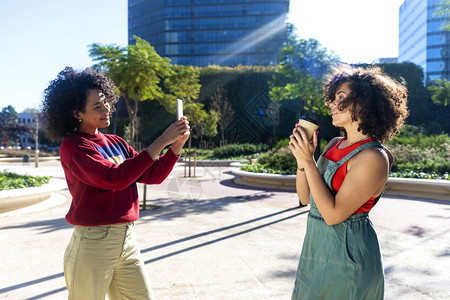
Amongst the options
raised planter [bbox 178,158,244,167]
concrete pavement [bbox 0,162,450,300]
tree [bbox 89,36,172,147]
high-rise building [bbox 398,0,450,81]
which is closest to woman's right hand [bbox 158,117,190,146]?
concrete pavement [bbox 0,162,450,300]

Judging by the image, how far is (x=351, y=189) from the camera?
1510 millimetres

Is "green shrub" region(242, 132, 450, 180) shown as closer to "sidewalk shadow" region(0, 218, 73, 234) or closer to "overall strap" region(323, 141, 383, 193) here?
"sidewalk shadow" region(0, 218, 73, 234)

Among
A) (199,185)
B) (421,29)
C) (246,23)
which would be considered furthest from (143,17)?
(199,185)

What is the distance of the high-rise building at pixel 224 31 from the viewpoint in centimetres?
6988

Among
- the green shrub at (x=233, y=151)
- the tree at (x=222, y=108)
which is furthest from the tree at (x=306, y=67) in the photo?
the tree at (x=222, y=108)

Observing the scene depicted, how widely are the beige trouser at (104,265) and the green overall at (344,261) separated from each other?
920mm

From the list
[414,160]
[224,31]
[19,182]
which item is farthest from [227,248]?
[224,31]

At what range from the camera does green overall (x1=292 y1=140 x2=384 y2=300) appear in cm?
156

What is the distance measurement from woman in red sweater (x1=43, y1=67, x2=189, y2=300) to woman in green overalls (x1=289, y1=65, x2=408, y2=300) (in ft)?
2.58

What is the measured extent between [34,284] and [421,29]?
8283 cm

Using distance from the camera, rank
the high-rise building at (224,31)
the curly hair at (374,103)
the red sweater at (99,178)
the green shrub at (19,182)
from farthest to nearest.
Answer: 1. the high-rise building at (224,31)
2. the green shrub at (19,182)
3. the red sweater at (99,178)
4. the curly hair at (374,103)

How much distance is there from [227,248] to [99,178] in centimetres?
314

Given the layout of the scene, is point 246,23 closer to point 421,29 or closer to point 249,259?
point 421,29

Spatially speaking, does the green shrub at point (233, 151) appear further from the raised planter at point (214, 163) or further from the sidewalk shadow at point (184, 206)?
the sidewalk shadow at point (184, 206)
